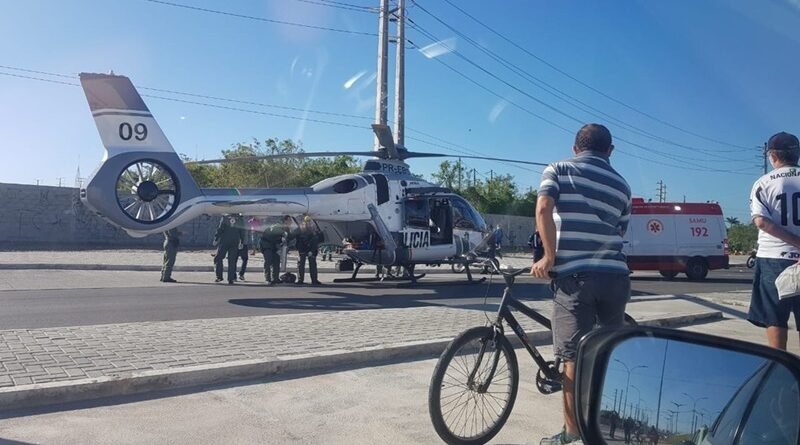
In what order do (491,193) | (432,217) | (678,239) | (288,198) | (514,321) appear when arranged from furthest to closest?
(491,193)
(678,239)
(432,217)
(288,198)
(514,321)

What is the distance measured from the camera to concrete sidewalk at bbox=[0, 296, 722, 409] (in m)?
5.36

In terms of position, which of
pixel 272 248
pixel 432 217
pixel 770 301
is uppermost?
pixel 432 217

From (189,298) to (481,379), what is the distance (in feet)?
29.4

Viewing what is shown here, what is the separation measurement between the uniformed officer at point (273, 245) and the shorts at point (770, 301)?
1168 cm

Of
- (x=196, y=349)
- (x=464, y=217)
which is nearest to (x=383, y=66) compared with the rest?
(x=464, y=217)

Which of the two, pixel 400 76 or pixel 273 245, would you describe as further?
pixel 400 76

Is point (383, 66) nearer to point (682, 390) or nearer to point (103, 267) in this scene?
point (103, 267)

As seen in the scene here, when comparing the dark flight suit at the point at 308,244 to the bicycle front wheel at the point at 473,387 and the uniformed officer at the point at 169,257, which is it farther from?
the bicycle front wheel at the point at 473,387

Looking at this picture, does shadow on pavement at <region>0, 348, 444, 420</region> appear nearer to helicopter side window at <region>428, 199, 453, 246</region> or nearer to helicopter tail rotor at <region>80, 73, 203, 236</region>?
helicopter tail rotor at <region>80, 73, 203, 236</region>

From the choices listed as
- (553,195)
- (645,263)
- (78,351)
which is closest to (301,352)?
(78,351)

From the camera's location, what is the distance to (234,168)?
4156cm

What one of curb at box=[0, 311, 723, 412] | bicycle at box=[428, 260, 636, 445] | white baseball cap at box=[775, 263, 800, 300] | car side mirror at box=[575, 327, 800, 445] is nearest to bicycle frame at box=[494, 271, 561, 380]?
bicycle at box=[428, 260, 636, 445]

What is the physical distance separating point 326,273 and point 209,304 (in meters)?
10.00

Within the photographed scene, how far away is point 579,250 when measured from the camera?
3994 millimetres
